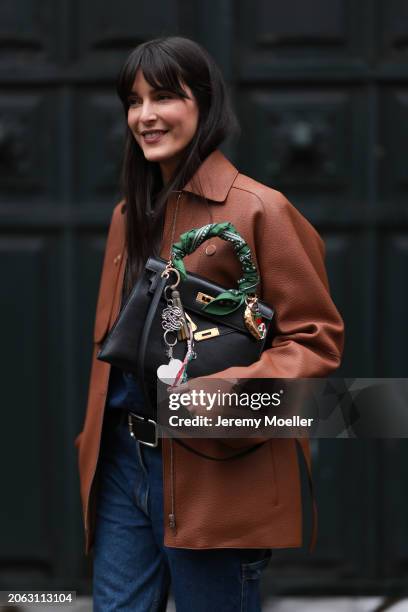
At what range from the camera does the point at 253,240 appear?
2.46 m

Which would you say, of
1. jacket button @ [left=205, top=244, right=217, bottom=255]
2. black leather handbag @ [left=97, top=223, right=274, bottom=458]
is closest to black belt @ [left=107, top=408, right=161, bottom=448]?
black leather handbag @ [left=97, top=223, right=274, bottom=458]

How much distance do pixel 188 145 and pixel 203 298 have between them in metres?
0.42

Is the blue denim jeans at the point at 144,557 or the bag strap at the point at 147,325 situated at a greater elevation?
the bag strap at the point at 147,325

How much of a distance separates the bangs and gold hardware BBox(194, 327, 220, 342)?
0.56m

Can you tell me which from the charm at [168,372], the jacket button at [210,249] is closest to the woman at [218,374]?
the jacket button at [210,249]

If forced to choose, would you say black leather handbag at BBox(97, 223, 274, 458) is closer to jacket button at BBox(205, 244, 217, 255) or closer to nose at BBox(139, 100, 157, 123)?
jacket button at BBox(205, 244, 217, 255)

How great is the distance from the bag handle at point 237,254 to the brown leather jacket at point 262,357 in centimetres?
7

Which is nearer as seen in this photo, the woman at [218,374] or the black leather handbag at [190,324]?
the black leather handbag at [190,324]

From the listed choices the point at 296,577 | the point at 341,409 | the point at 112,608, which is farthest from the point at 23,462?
the point at 341,409

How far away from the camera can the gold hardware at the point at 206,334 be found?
7.61 feet

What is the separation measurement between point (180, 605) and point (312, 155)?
6.71ft

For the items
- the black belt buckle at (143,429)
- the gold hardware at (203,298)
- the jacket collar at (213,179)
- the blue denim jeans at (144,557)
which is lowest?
the blue denim jeans at (144,557)

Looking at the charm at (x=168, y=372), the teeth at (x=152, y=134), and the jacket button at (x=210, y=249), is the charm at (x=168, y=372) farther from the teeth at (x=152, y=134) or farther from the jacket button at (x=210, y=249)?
the teeth at (x=152, y=134)

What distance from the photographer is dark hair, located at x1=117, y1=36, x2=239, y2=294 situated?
2.49 metres
